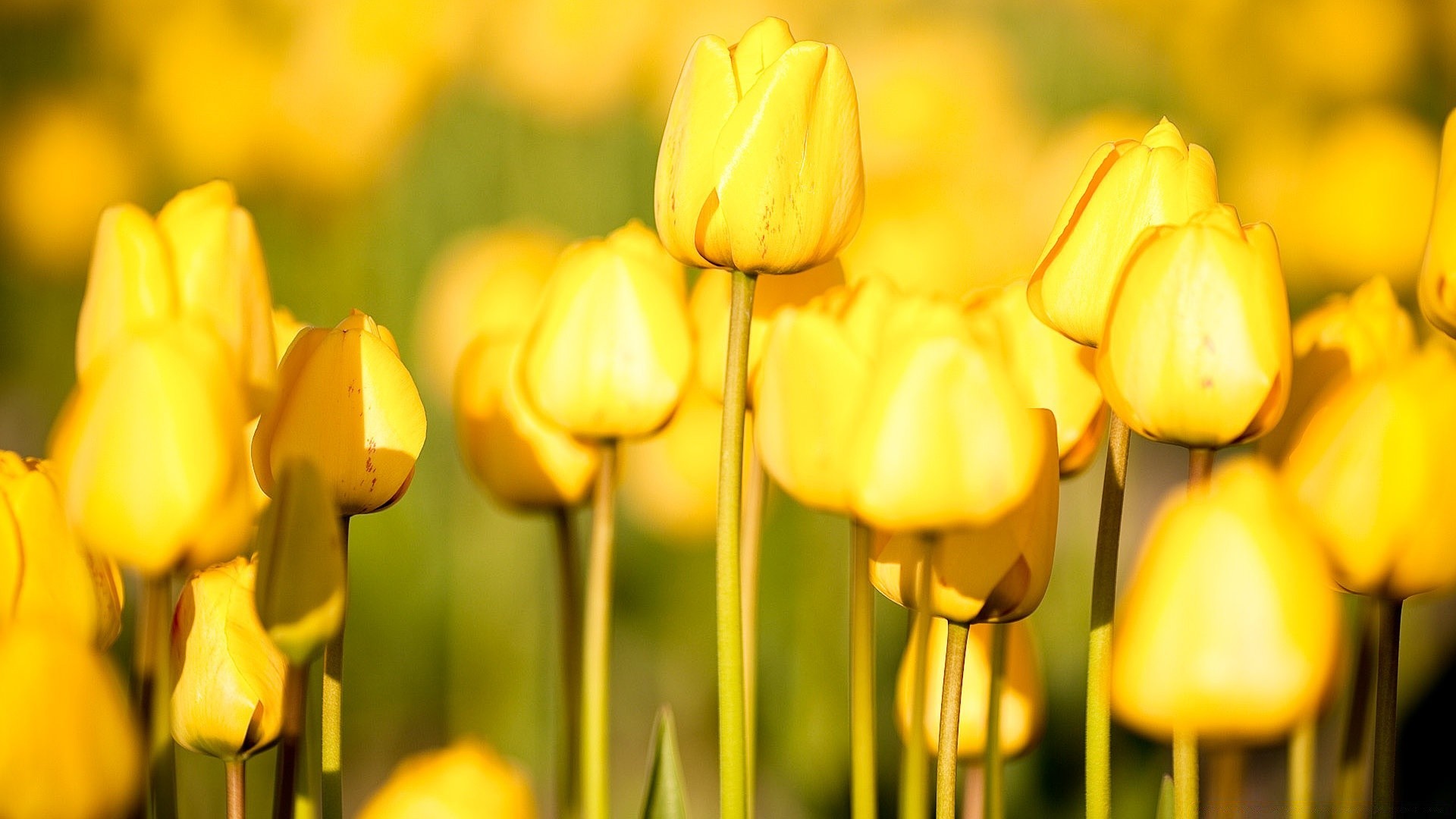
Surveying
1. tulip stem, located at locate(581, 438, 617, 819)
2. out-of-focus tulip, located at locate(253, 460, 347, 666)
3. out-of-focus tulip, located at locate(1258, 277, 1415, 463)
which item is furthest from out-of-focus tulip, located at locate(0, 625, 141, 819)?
out-of-focus tulip, located at locate(1258, 277, 1415, 463)

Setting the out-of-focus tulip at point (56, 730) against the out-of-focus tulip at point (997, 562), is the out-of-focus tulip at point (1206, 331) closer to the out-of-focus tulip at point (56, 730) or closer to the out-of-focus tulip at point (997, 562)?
the out-of-focus tulip at point (997, 562)

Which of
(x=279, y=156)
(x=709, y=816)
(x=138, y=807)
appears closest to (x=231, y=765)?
(x=138, y=807)

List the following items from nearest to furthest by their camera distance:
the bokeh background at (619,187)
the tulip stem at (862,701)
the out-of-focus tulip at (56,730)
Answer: the out-of-focus tulip at (56,730)
the tulip stem at (862,701)
the bokeh background at (619,187)

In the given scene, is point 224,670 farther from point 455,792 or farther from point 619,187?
point 619,187

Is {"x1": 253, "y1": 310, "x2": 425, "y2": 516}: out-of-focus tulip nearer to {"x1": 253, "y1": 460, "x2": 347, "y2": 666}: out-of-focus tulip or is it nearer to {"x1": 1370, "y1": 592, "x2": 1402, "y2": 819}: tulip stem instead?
{"x1": 253, "y1": 460, "x2": 347, "y2": 666}: out-of-focus tulip

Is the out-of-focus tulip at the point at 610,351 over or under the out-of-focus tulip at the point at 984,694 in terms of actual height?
over

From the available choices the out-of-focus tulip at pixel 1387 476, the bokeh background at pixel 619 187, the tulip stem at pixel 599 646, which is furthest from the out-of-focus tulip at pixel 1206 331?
the bokeh background at pixel 619 187
